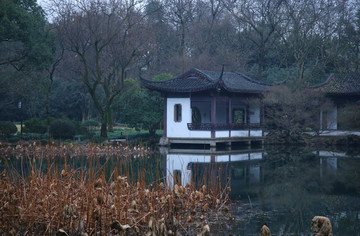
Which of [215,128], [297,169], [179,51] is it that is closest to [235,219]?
[297,169]

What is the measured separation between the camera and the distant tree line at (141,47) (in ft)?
60.5

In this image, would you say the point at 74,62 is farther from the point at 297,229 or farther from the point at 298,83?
the point at 297,229

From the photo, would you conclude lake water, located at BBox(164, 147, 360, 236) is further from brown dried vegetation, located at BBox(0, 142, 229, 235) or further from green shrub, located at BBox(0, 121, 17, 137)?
green shrub, located at BBox(0, 121, 17, 137)

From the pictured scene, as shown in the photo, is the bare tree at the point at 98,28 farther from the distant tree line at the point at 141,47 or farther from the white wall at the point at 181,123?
the white wall at the point at 181,123

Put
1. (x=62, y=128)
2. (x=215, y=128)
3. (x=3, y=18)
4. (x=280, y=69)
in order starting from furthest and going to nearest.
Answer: (x=280, y=69) → (x=62, y=128) → (x=215, y=128) → (x=3, y=18)

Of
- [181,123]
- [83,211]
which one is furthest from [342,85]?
[83,211]

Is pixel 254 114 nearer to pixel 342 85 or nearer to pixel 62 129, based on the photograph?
pixel 342 85

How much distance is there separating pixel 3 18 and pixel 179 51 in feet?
60.1

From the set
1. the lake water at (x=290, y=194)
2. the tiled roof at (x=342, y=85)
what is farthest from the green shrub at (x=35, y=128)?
the tiled roof at (x=342, y=85)

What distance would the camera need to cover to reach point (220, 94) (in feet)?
62.6

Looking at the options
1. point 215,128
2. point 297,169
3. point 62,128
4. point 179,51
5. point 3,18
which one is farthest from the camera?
point 179,51

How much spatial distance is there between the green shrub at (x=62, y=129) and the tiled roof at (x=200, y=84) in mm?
3887

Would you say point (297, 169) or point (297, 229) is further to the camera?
point (297, 169)

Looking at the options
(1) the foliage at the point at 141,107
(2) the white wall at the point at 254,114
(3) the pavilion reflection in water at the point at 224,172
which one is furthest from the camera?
(2) the white wall at the point at 254,114
